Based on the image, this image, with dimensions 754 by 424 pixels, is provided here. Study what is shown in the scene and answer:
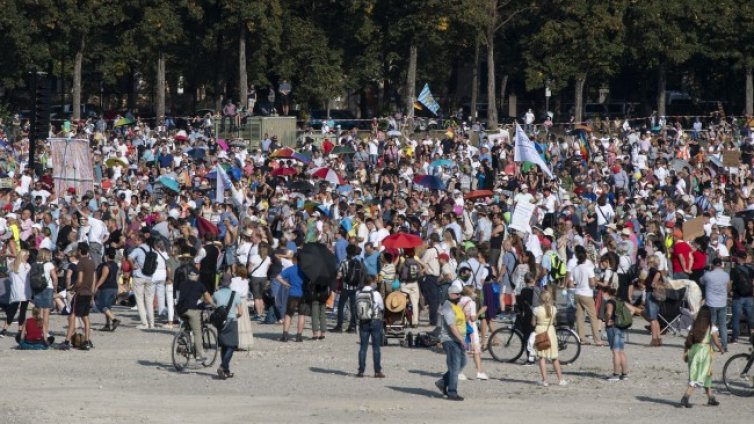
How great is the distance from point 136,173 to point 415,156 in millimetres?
8390

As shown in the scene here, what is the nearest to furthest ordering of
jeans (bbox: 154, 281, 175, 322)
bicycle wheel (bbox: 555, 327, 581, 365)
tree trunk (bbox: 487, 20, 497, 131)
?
bicycle wheel (bbox: 555, 327, 581, 365) → jeans (bbox: 154, 281, 175, 322) → tree trunk (bbox: 487, 20, 497, 131)

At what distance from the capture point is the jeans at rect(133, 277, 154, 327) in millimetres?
25906

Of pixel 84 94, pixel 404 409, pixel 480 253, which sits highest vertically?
pixel 84 94

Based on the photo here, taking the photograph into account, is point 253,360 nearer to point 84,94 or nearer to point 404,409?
point 404,409

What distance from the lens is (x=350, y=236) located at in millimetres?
27109

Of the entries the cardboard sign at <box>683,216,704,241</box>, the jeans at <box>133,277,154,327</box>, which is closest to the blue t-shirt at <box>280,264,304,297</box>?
the jeans at <box>133,277,154,327</box>

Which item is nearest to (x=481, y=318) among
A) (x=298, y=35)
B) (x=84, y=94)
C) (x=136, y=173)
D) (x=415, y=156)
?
(x=136, y=173)

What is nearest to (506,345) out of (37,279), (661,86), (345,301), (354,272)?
(354,272)

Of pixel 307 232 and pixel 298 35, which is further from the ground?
pixel 298 35

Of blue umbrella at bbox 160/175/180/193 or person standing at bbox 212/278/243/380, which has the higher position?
blue umbrella at bbox 160/175/180/193

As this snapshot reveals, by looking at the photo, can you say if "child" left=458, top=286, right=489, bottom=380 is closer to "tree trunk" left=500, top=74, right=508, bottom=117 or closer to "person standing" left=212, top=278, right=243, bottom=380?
"person standing" left=212, top=278, right=243, bottom=380

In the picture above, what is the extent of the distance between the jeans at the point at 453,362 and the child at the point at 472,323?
2.07 ft

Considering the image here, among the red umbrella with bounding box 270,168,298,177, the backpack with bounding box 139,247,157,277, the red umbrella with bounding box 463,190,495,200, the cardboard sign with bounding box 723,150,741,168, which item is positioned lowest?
the backpack with bounding box 139,247,157,277

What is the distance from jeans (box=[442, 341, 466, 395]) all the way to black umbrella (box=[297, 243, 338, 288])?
474 cm
